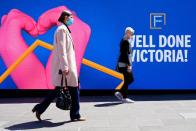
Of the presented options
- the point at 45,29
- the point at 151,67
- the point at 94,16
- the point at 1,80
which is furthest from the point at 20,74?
the point at 151,67

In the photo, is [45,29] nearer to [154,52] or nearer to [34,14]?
[34,14]

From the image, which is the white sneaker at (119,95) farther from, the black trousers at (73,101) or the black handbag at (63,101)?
the black handbag at (63,101)

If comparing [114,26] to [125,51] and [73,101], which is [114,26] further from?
[73,101]

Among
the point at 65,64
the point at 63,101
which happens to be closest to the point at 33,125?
the point at 63,101

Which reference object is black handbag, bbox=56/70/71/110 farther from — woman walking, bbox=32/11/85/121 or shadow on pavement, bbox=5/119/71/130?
shadow on pavement, bbox=5/119/71/130

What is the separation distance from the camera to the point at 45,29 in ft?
35.7

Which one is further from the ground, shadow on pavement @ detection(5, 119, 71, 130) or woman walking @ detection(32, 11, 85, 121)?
woman walking @ detection(32, 11, 85, 121)

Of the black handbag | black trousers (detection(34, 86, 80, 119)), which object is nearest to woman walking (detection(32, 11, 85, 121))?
black trousers (detection(34, 86, 80, 119))

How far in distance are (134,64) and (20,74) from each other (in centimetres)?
261

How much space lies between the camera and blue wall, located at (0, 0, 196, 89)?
10.8 m

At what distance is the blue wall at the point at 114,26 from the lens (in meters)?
10.8

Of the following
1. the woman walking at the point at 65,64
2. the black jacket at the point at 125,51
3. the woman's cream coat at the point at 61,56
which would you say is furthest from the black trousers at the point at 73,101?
the black jacket at the point at 125,51

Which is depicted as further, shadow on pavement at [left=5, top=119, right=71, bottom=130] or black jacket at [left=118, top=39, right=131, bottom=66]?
black jacket at [left=118, top=39, right=131, bottom=66]

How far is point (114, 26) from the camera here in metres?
10.8
